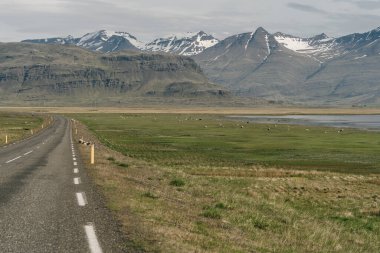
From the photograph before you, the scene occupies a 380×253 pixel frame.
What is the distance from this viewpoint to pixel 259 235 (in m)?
13.3

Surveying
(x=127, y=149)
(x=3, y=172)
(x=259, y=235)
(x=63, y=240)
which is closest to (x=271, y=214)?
(x=259, y=235)

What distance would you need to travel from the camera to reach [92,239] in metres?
10.9

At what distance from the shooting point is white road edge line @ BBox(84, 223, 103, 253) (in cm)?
1009

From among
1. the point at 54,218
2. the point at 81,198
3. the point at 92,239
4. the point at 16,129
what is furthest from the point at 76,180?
the point at 16,129

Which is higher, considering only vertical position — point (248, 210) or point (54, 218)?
point (54, 218)

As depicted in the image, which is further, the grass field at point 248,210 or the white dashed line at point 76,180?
the white dashed line at point 76,180

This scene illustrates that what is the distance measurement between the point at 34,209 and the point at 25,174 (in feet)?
35.0

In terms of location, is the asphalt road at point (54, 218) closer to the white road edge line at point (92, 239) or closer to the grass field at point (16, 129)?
the white road edge line at point (92, 239)

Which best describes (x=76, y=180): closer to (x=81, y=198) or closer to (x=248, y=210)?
(x=81, y=198)

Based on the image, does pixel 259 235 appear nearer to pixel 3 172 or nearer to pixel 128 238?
pixel 128 238

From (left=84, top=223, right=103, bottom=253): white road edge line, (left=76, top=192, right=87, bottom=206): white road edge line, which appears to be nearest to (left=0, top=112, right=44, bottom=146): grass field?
(left=76, top=192, right=87, bottom=206): white road edge line

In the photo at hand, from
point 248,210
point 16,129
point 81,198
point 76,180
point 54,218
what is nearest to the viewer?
point 54,218

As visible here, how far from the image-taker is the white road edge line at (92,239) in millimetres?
10086

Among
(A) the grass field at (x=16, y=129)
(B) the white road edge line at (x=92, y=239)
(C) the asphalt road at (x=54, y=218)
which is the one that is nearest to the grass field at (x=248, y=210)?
(C) the asphalt road at (x=54, y=218)
